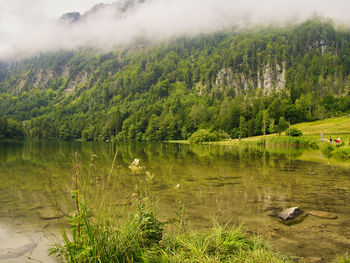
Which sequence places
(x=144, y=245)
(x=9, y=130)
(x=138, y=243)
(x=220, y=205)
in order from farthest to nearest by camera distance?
(x=9, y=130)
(x=220, y=205)
(x=144, y=245)
(x=138, y=243)

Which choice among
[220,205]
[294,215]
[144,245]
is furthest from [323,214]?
[144,245]

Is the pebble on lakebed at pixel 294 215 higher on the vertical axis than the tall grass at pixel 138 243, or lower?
lower

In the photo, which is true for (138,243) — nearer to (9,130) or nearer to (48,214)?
(48,214)

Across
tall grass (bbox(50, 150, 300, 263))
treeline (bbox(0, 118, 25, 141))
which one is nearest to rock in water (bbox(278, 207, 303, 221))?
tall grass (bbox(50, 150, 300, 263))

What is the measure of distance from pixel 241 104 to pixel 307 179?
110 m

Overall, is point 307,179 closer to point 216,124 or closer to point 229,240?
point 229,240

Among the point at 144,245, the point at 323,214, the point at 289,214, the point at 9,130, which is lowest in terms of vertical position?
the point at 323,214

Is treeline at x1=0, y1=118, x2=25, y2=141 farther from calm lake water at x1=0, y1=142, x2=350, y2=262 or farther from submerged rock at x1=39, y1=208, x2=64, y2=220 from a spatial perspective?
submerged rock at x1=39, y1=208, x2=64, y2=220

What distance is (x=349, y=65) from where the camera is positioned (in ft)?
644

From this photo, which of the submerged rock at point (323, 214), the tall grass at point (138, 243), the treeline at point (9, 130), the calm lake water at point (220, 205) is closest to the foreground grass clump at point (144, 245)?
the tall grass at point (138, 243)

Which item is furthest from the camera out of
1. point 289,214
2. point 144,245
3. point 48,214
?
point 48,214

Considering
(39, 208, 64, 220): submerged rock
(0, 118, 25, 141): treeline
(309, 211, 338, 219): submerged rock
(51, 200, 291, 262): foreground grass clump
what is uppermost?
(0, 118, 25, 141): treeline

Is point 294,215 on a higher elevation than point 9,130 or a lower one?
lower

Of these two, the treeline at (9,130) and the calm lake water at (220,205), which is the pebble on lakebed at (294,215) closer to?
the calm lake water at (220,205)
